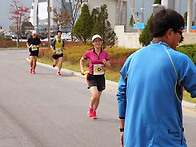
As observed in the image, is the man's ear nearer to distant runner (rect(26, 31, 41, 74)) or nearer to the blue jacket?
the blue jacket

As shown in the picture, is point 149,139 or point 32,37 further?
point 32,37

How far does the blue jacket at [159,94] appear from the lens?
9.41 feet

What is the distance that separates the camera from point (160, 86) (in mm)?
2869

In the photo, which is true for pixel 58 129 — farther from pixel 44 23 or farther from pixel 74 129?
pixel 44 23

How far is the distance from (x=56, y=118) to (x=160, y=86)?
6.10 meters

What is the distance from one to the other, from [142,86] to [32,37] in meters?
16.0

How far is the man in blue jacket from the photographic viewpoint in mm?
2869

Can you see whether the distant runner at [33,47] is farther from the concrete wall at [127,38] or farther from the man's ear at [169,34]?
the man's ear at [169,34]

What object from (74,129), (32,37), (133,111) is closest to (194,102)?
(74,129)

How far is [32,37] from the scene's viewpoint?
18.5 metres

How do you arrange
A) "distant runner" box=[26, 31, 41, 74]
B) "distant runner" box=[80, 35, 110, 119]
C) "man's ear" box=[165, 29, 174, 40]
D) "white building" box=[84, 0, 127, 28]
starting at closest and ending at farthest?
"man's ear" box=[165, 29, 174, 40], "distant runner" box=[80, 35, 110, 119], "distant runner" box=[26, 31, 41, 74], "white building" box=[84, 0, 127, 28]

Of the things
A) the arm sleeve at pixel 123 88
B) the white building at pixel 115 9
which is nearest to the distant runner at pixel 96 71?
the arm sleeve at pixel 123 88

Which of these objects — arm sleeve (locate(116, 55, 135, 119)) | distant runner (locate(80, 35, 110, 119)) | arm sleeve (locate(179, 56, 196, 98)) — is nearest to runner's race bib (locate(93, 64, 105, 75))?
distant runner (locate(80, 35, 110, 119))

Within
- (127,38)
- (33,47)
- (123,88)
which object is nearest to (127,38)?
(127,38)
